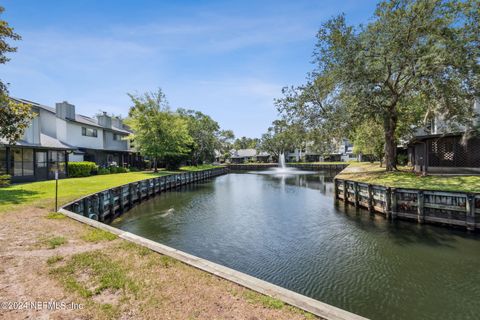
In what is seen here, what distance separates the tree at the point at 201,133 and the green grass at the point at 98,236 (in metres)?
44.8

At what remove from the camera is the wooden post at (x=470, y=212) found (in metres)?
10.2

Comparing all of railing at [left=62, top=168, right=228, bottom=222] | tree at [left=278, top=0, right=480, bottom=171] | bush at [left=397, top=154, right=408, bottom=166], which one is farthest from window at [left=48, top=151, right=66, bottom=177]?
bush at [left=397, top=154, right=408, bottom=166]

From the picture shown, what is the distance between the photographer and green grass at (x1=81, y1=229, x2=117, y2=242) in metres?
6.65

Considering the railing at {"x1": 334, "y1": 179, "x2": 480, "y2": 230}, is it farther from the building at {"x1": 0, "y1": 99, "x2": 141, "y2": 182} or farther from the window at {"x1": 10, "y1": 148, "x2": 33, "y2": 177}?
the window at {"x1": 10, "y1": 148, "x2": 33, "y2": 177}

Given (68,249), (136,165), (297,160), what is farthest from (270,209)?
(297,160)

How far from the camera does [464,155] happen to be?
62.9 feet

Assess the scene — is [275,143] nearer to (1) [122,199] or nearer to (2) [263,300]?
(1) [122,199]

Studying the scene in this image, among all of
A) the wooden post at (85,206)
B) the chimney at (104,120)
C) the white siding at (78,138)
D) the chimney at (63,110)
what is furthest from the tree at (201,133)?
the wooden post at (85,206)

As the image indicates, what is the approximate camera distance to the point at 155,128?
1267 inches

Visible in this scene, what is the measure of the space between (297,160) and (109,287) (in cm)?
8915

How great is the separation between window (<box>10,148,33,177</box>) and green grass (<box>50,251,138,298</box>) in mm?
19808

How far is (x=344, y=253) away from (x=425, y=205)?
5.53 metres

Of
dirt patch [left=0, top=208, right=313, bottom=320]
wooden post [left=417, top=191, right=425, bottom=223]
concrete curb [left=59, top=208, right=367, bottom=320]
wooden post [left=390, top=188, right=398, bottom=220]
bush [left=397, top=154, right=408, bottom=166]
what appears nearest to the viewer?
concrete curb [left=59, top=208, right=367, bottom=320]

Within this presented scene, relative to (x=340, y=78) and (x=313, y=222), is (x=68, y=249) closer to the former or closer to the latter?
(x=313, y=222)
